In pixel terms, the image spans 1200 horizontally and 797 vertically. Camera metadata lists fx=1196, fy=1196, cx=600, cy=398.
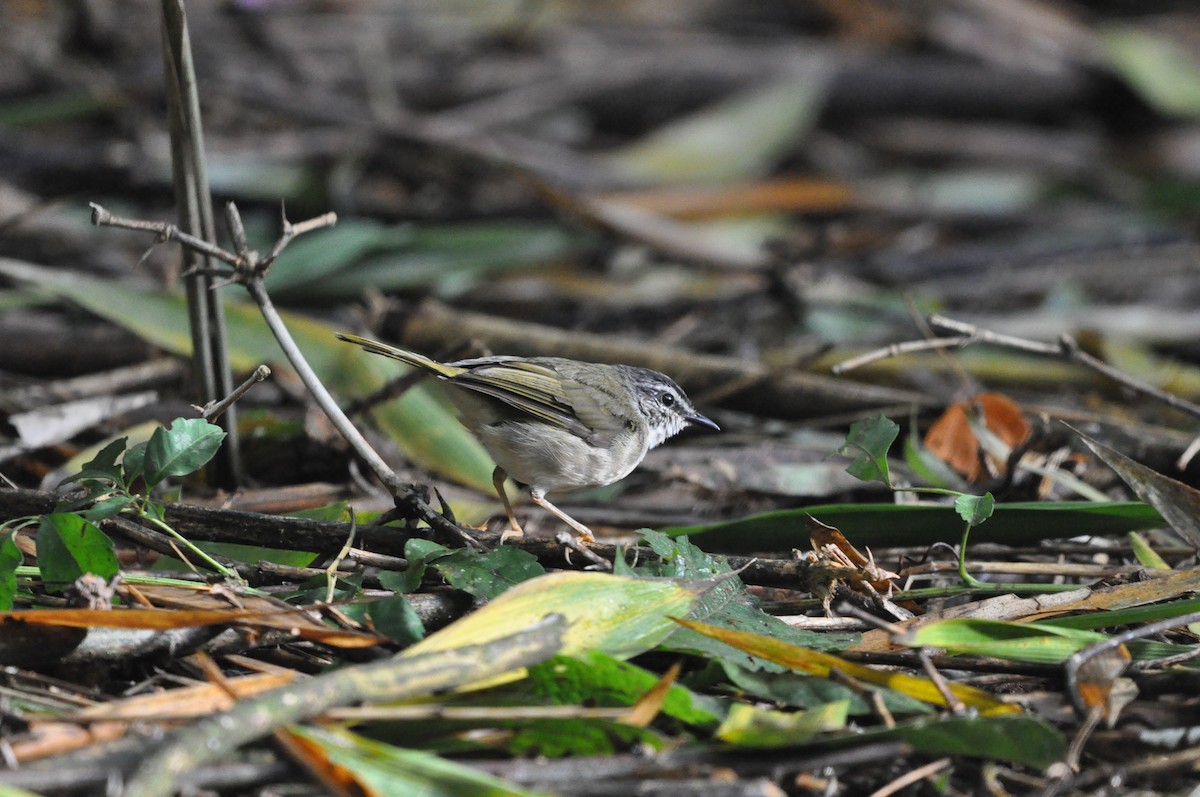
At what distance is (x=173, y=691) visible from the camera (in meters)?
2.38

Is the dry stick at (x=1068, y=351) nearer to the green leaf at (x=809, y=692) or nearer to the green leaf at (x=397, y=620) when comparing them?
the green leaf at (x=809, y=692)

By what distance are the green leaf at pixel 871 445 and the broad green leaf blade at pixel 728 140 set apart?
16.1 feet

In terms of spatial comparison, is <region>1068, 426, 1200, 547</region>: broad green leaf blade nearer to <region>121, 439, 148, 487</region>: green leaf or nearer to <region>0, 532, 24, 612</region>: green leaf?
<region>121, 439, 148, 487</region>: green leaf

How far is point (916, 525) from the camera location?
3354 millimetres

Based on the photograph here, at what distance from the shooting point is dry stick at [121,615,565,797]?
1.95 metres

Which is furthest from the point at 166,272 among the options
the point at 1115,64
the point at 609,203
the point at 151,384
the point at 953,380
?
the point at 1115,64

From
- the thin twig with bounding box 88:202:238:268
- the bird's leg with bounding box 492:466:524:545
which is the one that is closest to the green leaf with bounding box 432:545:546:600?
the bird's leg with bounding box 492:466:524:545

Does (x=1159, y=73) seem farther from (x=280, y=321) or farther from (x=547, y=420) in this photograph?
(x=280, y=321)

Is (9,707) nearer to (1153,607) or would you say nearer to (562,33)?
(1153,607)

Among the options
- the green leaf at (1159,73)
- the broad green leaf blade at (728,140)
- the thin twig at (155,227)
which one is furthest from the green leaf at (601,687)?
the green leaf at (1159,73)

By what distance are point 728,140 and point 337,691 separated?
667 centimetres

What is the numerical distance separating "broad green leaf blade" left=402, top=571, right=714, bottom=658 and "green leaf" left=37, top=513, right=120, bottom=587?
27.1 inches

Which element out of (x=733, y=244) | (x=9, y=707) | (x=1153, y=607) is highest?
(x=9, y=707)

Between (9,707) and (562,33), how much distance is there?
26.4ft
